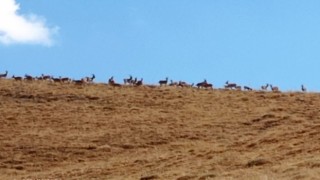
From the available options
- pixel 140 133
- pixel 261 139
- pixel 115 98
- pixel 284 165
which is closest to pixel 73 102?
pixel 115 98

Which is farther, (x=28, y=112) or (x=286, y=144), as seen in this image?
(x=28, y=112)

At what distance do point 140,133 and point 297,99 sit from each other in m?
11.4

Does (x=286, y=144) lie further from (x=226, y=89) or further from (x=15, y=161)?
(x=226, y=89)

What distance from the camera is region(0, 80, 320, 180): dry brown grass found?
88.6 ft

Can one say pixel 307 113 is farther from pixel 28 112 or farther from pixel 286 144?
pixel 28 112

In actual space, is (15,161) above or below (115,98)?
below

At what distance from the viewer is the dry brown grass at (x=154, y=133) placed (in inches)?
1063

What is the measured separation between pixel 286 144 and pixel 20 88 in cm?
2408

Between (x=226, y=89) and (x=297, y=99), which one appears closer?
(x=297, y=99)

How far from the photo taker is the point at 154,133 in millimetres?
38406

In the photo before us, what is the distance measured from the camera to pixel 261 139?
33.4 metres

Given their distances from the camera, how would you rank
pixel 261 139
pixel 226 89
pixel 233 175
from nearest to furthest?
pixel 233 175 → pixel 261 139 → pixel 226 89

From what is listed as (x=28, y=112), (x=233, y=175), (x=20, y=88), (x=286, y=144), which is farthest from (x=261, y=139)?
(x=20, y=88)

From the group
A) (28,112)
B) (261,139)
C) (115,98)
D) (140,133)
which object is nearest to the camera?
(261,139)
